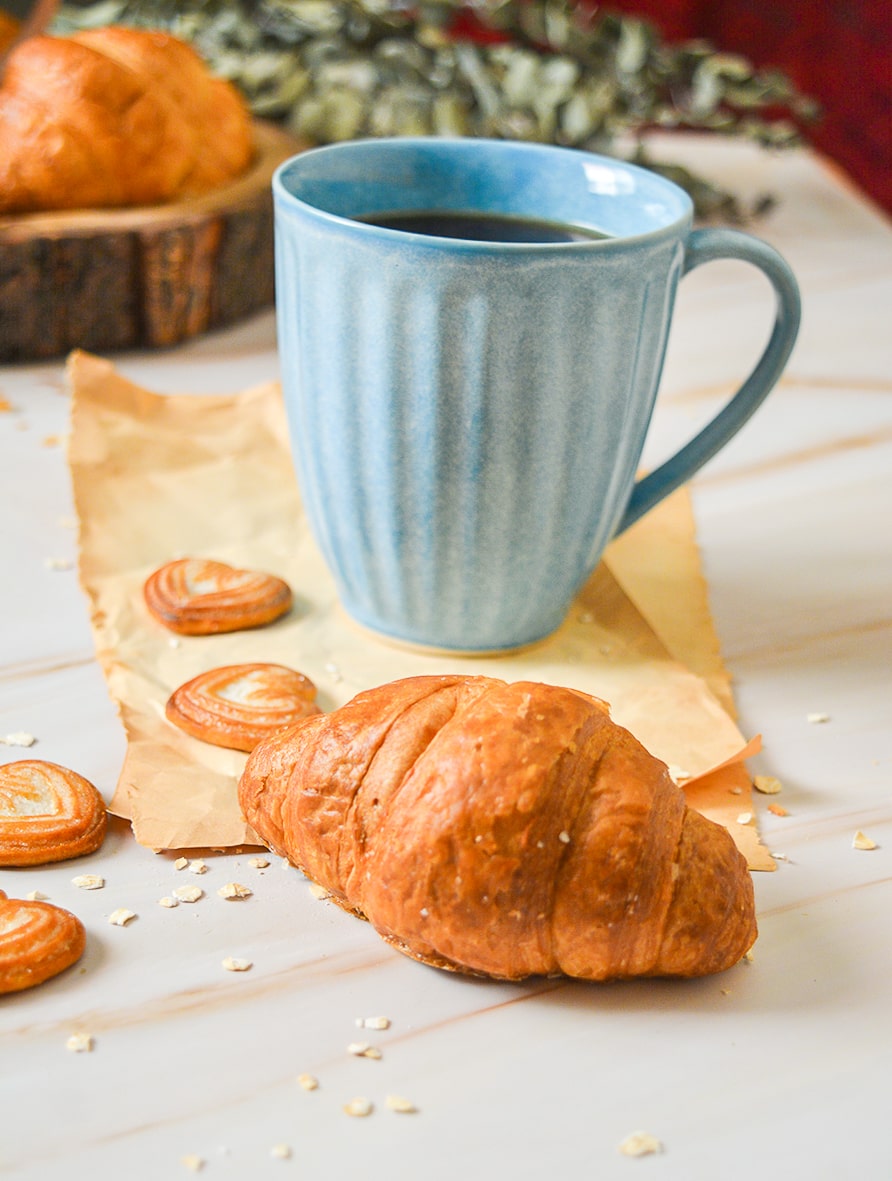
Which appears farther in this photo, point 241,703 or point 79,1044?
point 241,703

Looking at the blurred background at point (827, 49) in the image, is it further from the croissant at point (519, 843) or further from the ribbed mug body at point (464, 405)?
the croissant at point (519, 843)

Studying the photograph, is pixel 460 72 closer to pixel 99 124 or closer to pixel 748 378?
pixel 99 124

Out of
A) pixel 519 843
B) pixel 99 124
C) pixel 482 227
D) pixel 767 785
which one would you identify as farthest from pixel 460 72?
pixel 519 843

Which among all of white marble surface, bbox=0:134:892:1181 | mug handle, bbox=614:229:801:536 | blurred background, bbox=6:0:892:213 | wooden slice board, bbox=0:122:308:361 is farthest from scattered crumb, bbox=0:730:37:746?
blurred background, bbox=6:0:892:213

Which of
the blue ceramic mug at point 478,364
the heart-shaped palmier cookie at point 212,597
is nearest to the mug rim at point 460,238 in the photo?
the blue ceramic mug at point 478,364

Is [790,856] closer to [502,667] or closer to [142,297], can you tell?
[502,667]

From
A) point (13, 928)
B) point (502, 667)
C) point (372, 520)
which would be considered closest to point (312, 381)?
point (372, 520)
